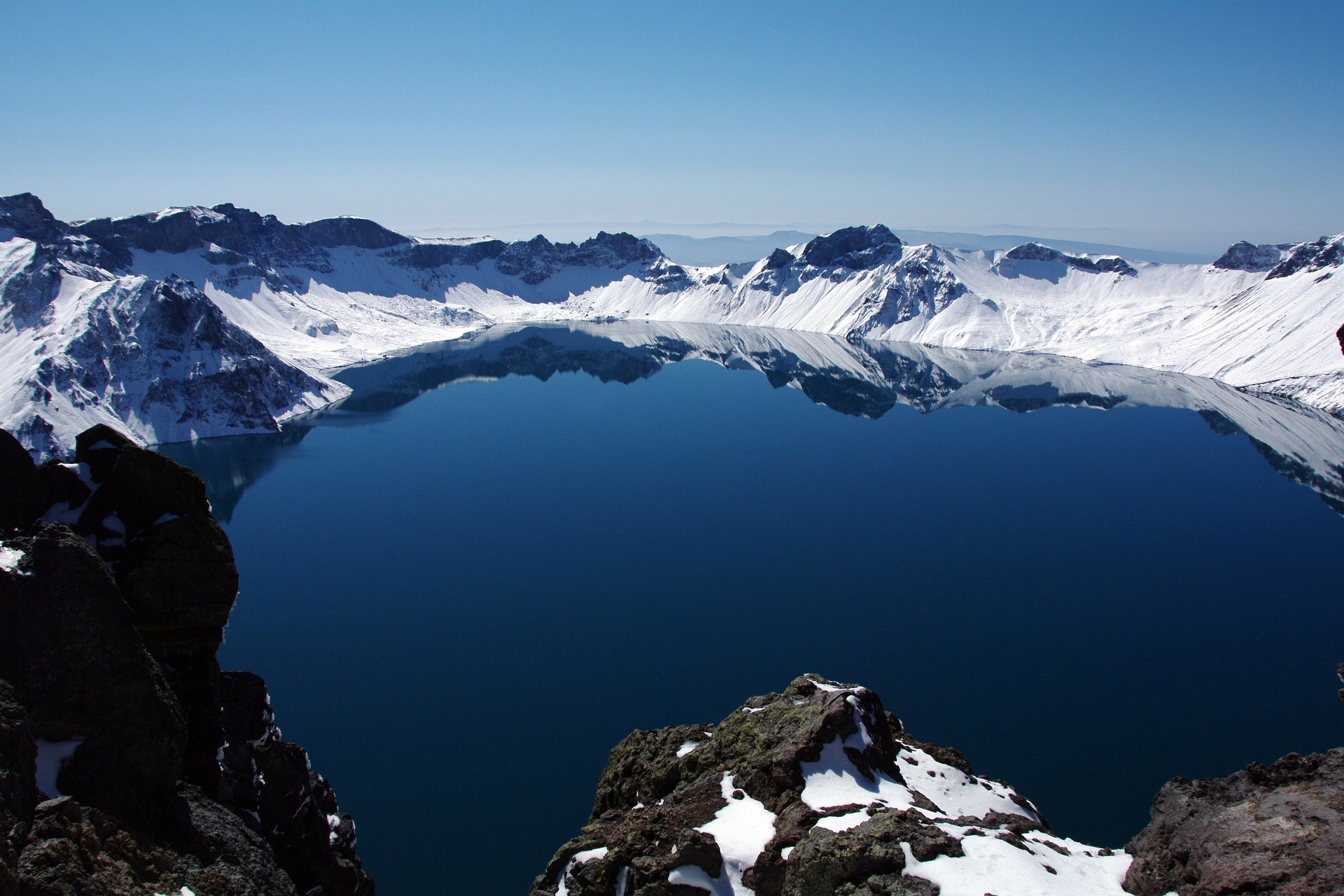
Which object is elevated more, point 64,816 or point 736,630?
point 64,816

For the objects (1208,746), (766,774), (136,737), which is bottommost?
(1208,746)

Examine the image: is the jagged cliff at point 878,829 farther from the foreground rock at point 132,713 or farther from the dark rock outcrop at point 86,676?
the dark rock outcrop at point 86,676

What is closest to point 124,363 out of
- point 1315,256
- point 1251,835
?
point 1251,835

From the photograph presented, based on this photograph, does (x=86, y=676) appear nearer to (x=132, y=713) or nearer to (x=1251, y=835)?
(x=132, y=713)

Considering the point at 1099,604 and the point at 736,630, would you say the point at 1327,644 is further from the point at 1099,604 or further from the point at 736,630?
the point at 736,630

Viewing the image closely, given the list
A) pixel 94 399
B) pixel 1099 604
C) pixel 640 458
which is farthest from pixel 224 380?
pixel 1099 604

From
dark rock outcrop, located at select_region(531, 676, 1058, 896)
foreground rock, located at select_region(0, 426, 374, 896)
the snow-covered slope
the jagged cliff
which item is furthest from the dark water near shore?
the jagged cliff

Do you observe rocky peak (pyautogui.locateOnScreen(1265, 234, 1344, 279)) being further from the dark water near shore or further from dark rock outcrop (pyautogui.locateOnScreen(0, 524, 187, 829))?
dark rock outcrop (pyautogui.locateOnScreen(0, 524, 187, 829))
